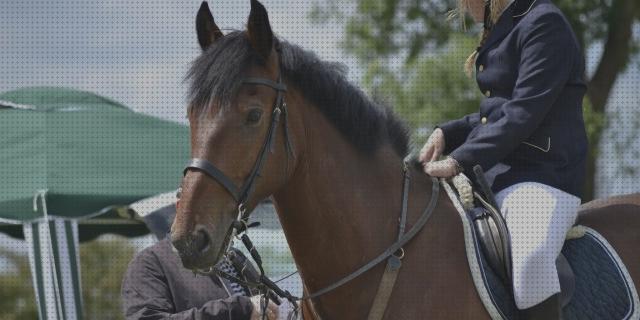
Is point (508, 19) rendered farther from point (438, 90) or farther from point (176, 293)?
point (438, 90)

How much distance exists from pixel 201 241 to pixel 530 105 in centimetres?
142

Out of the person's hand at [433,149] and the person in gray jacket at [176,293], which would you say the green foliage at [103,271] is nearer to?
the person in gray jacket at [176,293]

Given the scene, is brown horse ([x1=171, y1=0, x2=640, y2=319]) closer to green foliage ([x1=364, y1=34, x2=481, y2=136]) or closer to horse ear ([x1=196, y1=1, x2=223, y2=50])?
horse ear ([x1=196, y1=1, x2=223, y2=50])

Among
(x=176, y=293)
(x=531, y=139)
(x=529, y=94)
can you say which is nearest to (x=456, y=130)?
(x=531, y=139)

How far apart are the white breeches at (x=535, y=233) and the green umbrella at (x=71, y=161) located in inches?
175

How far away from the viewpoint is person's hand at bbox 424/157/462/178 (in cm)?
379

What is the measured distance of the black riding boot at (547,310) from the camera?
12.0 ft

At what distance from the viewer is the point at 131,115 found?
8.69 m

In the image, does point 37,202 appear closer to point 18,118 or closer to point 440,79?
point 18,118

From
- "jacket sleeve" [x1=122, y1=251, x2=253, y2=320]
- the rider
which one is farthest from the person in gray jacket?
the rider

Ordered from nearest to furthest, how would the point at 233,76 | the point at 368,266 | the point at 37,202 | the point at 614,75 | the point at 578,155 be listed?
the point at 233,76
the point at 368,266
the point at 578,155
the point at 37,202
the point at 614,75

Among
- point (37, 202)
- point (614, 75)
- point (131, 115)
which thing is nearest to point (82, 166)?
point (37, 202)

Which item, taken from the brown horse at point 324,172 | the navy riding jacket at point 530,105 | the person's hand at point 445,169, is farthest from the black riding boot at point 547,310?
the person's hand at point 445,169

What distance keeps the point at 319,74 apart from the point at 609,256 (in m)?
1.45
